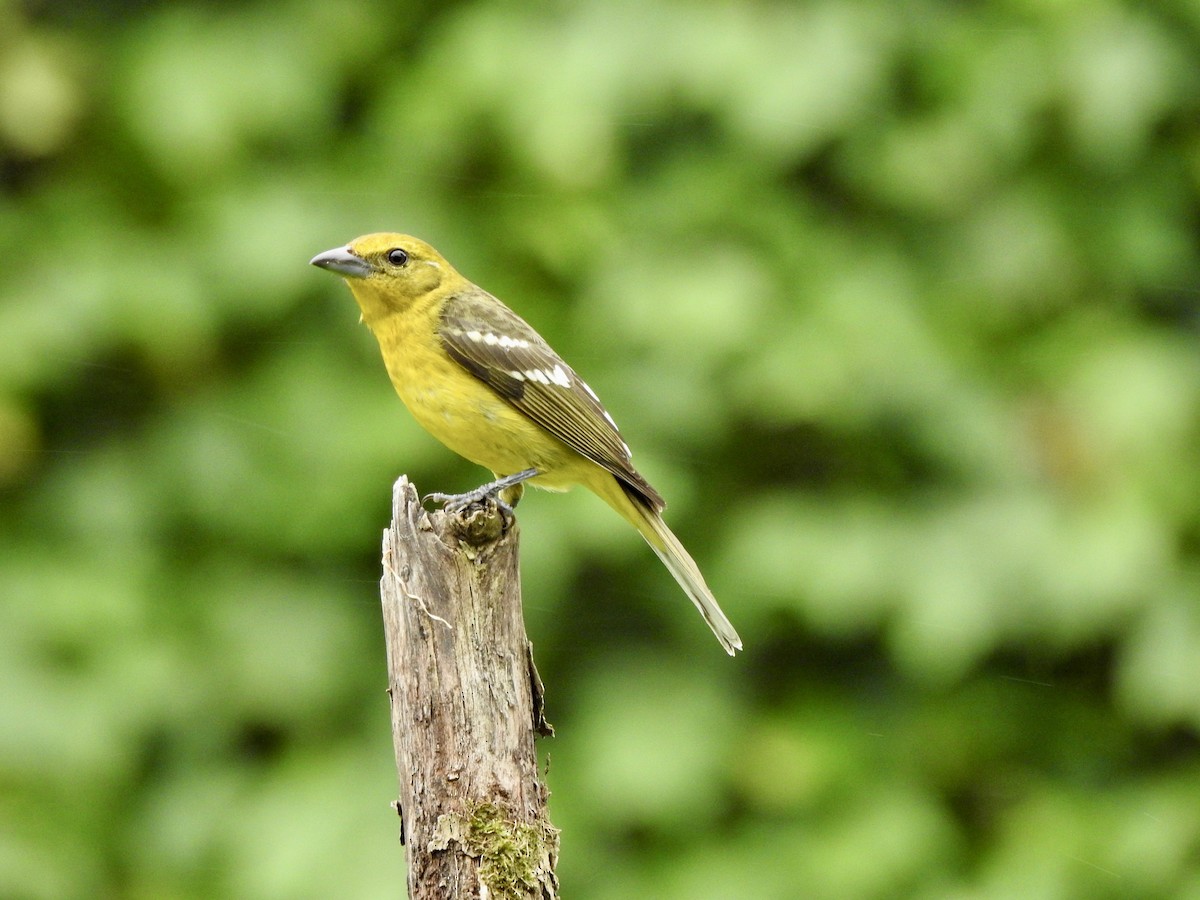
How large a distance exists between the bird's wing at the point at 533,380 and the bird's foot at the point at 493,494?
188mm

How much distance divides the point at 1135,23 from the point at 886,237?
112 centimetres

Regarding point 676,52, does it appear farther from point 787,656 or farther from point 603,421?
point 787,656

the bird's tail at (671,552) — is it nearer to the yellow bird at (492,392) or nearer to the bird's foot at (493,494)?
the yellow bird at (492,392)

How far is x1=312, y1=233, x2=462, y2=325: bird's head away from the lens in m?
4.49

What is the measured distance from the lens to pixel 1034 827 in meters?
5.10

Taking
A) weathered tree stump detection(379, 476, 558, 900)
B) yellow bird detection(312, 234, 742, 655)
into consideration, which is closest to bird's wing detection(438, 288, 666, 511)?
yellow bird detection(312, 234, 742, 655)

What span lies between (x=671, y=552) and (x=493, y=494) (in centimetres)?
60

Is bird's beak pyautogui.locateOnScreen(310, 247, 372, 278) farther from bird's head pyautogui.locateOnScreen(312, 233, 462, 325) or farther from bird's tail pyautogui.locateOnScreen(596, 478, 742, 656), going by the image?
bird's tail pyautogui.locateOnScreen(596, 478, 742, 656)

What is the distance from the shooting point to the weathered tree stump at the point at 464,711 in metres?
3.11

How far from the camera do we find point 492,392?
4.36m

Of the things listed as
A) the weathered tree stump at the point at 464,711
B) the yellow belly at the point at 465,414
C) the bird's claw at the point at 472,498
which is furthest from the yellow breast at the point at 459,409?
the weathered tree stump at the point at 464,711

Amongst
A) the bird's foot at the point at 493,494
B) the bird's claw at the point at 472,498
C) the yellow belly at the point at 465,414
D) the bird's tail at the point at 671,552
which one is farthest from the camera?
the bird's tail at the point at 671,552

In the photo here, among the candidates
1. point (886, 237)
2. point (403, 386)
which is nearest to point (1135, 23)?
point (886, 237)

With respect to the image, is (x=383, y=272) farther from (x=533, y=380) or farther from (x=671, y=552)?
(x=671, y=552)
